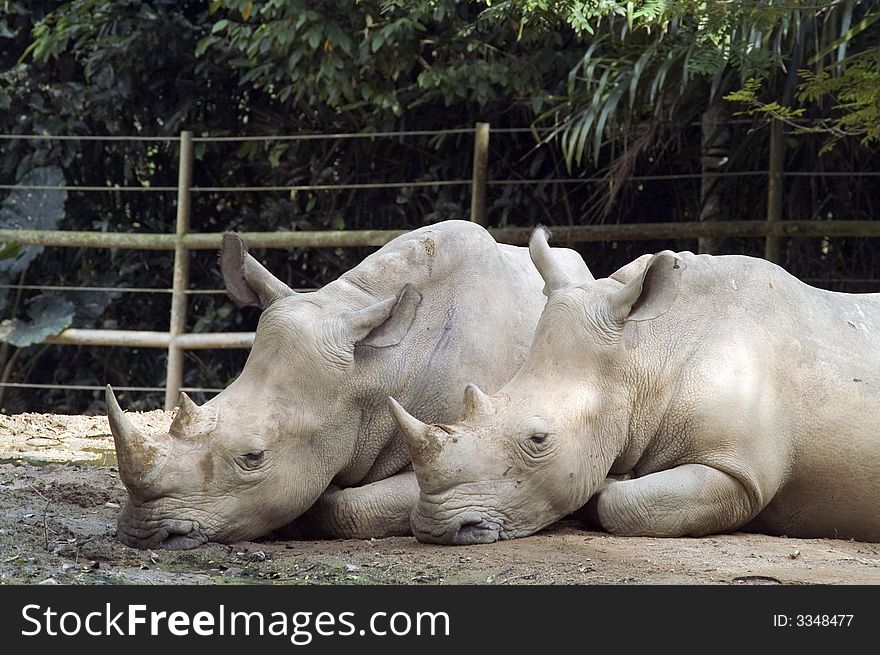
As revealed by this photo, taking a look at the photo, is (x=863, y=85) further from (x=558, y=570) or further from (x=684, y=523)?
(x=558, y=570)

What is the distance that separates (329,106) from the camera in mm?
10711

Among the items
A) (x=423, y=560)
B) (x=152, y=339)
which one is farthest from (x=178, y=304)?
(x=423, y=560)

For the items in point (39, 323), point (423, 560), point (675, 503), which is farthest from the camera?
point (39, 323)

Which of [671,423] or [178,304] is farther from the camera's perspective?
[178,304]

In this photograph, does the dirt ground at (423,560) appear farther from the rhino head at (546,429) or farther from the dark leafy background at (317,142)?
the dark leafy background at (317,142)

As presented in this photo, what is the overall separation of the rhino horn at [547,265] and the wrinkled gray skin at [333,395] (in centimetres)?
20

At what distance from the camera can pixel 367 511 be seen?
16.2 feet

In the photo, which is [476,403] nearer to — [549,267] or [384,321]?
[384,321]

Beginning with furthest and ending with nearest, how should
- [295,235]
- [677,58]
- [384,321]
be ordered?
1. [295,235]
2. [677,58]
3. [384,321]

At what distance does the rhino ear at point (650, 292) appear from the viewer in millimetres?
4866

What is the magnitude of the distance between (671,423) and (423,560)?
43.6 inches

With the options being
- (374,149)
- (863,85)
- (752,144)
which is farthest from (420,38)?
(863,85)

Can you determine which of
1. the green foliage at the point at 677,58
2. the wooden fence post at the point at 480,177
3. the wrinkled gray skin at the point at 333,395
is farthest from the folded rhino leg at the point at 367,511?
the wooden fence post at the point at 480,177

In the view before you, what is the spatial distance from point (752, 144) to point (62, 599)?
6.21 meters
